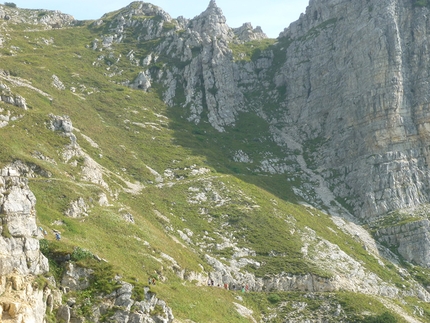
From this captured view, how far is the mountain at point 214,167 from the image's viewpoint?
39188 mm

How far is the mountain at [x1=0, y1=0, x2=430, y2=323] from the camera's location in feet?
129

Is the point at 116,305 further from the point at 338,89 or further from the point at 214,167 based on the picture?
the point at 338,89

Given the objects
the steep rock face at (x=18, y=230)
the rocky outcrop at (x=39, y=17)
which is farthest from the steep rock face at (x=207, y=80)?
the steep rock face at (x=18, y=230)

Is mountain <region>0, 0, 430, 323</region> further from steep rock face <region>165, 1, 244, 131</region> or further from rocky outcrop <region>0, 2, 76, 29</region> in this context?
rocky outcrop <region>0, 2, 76, 29</region>

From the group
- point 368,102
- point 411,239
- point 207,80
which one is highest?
point 207,80

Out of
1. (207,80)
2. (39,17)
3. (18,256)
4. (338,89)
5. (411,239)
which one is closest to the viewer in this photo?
(18,256)

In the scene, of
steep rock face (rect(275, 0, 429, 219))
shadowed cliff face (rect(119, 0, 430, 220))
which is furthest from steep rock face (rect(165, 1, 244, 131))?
steep rock face (rect(275, 0, 429, 219))

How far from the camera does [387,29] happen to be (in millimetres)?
126938

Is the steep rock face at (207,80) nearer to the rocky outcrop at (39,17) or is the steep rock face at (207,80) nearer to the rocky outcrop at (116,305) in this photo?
the rocky outcrop at (39,17)

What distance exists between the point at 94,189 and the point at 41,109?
105 ft

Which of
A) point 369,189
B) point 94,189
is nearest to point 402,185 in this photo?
point 369,189

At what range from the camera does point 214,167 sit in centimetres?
10144

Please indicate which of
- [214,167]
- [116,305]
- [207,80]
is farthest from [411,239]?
[207,80]

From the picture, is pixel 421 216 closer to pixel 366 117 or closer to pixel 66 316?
pixel 366 117
